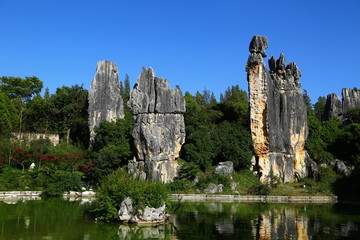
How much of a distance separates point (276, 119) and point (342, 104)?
566 inches

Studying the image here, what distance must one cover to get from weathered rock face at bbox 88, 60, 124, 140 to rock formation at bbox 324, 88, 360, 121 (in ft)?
79.5

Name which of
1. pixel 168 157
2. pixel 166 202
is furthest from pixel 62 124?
pixel 166 202

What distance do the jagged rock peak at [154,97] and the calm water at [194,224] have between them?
12.8 meters

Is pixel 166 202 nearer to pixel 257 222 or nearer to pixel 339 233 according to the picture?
pixel 257 222

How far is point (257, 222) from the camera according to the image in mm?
17297

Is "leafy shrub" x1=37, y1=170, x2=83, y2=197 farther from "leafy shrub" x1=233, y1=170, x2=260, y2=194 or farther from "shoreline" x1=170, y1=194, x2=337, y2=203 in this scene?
"leafy shrub" x1=233, y1=170, x2=260, y2=194

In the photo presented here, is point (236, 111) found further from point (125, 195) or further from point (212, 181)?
point (125, 195)

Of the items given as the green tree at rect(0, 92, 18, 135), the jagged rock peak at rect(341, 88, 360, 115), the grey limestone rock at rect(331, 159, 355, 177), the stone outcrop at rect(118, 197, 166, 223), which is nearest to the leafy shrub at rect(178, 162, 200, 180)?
the grey limestone rock at rect(331, 159, 355, 177)

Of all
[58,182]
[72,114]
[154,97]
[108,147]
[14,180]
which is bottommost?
[58,182]

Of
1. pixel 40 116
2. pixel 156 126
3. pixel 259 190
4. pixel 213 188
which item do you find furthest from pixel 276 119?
pixel 40 116

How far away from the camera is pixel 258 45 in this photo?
35594 mm

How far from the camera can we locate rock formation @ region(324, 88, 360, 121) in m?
44.7

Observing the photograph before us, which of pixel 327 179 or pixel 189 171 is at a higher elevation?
pixel 189 171

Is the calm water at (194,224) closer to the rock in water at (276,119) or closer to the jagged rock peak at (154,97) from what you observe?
the rock in water at (276,119)
